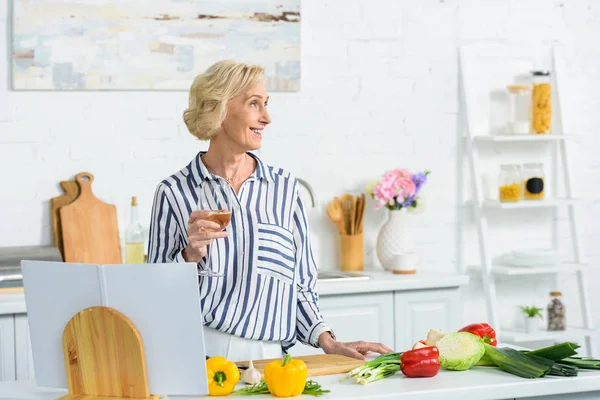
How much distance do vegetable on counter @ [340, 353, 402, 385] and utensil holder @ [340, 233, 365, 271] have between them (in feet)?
7.33

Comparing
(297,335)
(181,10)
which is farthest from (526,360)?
(181,10)

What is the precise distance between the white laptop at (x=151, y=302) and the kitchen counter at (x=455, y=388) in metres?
0.10

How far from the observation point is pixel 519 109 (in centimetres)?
523

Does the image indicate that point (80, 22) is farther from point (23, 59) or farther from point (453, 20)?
point (453, 20)

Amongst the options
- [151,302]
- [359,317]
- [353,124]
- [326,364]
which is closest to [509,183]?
[353,124]

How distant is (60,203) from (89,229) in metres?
0.17

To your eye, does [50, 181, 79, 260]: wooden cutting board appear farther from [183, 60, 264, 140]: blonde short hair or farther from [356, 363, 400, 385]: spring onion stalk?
[356, 363, 400, 385]: spring onion stalk

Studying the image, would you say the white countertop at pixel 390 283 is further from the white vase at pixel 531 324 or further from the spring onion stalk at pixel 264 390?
the spring onion stalk at pixel 264 390

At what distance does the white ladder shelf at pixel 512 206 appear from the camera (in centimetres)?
510

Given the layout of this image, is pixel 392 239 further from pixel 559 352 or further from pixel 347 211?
pixel 559 352

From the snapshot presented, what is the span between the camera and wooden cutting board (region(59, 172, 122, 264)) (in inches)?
174

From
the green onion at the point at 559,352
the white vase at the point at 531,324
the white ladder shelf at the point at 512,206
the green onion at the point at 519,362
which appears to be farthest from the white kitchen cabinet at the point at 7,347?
the white vase at the point at 531,324

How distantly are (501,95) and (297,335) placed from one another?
2.63 meters

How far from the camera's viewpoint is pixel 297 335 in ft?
10.2
